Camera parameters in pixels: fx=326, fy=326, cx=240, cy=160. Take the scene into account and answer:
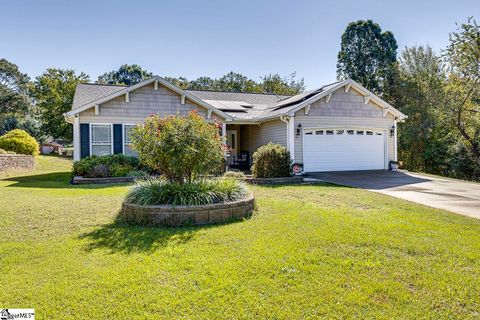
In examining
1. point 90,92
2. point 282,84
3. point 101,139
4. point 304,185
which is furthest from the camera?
point 282,84

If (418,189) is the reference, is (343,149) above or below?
above

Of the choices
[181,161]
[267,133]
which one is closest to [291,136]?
[267,133]

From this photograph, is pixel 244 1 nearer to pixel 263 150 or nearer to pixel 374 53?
pixel 263 150

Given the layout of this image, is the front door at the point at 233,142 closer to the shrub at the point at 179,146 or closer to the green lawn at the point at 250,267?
the shrub at the point at 179,146

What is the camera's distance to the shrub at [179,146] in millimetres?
7035

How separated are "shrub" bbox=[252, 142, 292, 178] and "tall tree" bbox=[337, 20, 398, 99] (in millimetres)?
21840

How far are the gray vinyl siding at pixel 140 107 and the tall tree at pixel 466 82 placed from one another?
41.9ft

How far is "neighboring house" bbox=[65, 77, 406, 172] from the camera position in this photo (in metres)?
15.1

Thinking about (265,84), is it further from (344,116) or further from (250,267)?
(250,267)

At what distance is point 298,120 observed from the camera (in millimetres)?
15750

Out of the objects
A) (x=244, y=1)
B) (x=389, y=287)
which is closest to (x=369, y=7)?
(x=244, y=1)

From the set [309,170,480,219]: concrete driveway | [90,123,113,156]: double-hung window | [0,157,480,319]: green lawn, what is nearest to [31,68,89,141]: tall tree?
[90,123,113,156]: double-hung window

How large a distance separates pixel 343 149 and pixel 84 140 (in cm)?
1247

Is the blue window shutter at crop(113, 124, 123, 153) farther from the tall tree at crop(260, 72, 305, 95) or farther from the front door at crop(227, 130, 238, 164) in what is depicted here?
the tall tree at crop(260, 72, 305, 95)
